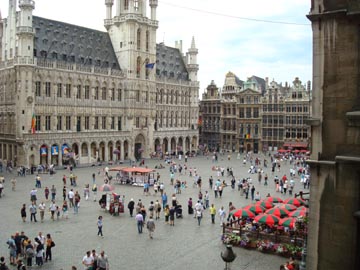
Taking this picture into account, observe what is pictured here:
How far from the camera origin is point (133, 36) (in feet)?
239

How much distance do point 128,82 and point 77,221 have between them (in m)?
48.0

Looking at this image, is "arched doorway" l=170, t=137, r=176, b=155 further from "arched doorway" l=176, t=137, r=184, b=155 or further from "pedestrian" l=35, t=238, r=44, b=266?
"pedestrian" l=35, t=238, r=44, b=266

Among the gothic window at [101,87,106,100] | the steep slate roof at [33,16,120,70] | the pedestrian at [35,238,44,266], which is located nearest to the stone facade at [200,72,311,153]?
the steep slate roof at [33,16,120,70]

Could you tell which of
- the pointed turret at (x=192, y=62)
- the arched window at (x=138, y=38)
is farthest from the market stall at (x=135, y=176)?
the pointed turret at (x=192, y=62)

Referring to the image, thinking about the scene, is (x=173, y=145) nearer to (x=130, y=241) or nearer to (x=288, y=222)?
(x=130, y=241)

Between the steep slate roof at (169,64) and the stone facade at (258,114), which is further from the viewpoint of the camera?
the steep slate roof at (169,64)

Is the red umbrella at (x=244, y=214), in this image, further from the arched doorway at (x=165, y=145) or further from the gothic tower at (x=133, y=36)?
the arched doorway at (x=165, y=145)

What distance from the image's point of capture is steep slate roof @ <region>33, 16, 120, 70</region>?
205ft

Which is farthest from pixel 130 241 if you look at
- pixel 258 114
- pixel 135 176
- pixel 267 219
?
pixel 258 114

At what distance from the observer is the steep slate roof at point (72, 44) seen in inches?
2459

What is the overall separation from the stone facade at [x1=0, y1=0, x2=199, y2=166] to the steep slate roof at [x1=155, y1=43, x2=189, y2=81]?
0.90ft

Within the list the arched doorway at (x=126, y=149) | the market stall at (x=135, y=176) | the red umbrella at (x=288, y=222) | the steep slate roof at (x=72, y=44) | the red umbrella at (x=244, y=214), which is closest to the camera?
the red umbrella at (x=288, y=222)

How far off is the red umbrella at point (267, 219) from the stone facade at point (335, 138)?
9497 millimetres

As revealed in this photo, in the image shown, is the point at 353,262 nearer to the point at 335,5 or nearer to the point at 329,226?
the point at 329,226
